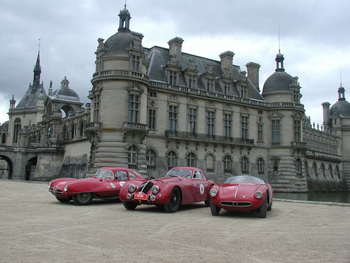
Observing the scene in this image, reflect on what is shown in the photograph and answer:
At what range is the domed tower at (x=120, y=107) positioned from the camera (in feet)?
116

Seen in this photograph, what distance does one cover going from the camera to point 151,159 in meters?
38.9

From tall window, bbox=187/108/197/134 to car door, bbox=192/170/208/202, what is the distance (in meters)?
26.1

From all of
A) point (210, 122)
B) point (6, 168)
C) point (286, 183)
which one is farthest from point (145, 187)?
point (6, 168)

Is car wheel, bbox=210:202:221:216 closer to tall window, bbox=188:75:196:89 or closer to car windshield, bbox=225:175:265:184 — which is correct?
car windshield, bbox=225:175:265:184

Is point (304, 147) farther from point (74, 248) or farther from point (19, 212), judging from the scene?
point (74, 248)

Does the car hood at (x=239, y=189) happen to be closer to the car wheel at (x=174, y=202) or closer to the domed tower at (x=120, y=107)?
the car wheel at (x=174, y=202)

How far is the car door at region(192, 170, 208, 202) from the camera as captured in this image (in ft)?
49.3

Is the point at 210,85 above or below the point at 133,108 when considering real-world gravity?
above

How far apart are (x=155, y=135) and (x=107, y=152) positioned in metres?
6.22

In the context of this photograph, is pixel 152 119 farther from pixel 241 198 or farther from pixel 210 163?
pixel 241 198

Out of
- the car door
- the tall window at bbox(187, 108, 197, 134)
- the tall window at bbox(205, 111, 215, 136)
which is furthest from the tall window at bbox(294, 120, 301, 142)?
the car door

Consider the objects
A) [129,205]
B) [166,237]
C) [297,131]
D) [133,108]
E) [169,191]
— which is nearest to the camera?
[166,237]

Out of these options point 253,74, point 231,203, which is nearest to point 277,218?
point 231,203

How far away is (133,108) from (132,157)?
4693mm
